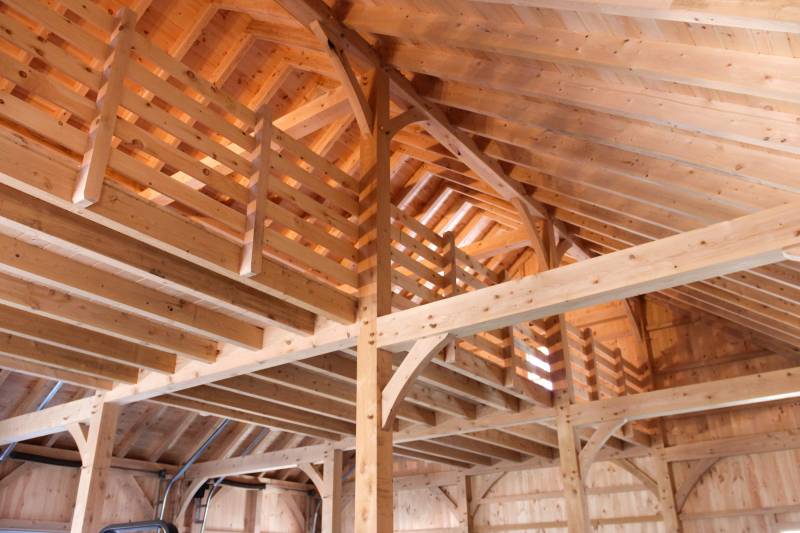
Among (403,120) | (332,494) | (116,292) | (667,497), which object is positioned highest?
(403,120)

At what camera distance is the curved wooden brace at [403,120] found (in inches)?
218

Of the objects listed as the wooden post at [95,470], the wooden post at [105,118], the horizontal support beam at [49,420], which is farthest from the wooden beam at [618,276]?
the horizontal support beam at [49,420]

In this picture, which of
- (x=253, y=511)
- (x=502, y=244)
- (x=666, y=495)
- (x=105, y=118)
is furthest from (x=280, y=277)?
(x=253, y=511)

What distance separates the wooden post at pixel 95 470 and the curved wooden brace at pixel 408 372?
2757 millimetres

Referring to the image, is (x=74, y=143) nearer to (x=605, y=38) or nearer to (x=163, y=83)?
(x=163, y=83)

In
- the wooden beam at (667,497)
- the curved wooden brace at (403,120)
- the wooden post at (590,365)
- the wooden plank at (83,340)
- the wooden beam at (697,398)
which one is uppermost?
the curved wooden brace at (403,120)

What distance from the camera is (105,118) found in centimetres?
353

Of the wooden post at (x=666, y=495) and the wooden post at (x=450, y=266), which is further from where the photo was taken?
the wooden post at (x=666, y=495)

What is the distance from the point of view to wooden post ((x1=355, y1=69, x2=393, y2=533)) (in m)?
4.09

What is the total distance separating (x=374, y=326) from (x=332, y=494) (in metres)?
4.26

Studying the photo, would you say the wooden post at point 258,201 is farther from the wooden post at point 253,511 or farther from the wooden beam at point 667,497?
the wooden post at point 253,511

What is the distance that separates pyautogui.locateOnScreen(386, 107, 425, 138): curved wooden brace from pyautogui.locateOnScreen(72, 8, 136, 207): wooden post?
221cm

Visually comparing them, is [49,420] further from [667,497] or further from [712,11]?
[667,497]

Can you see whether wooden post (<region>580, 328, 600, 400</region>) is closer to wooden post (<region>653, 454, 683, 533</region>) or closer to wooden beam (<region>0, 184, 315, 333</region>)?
wooden post (<region>653, 454, 683, 533</region>)
